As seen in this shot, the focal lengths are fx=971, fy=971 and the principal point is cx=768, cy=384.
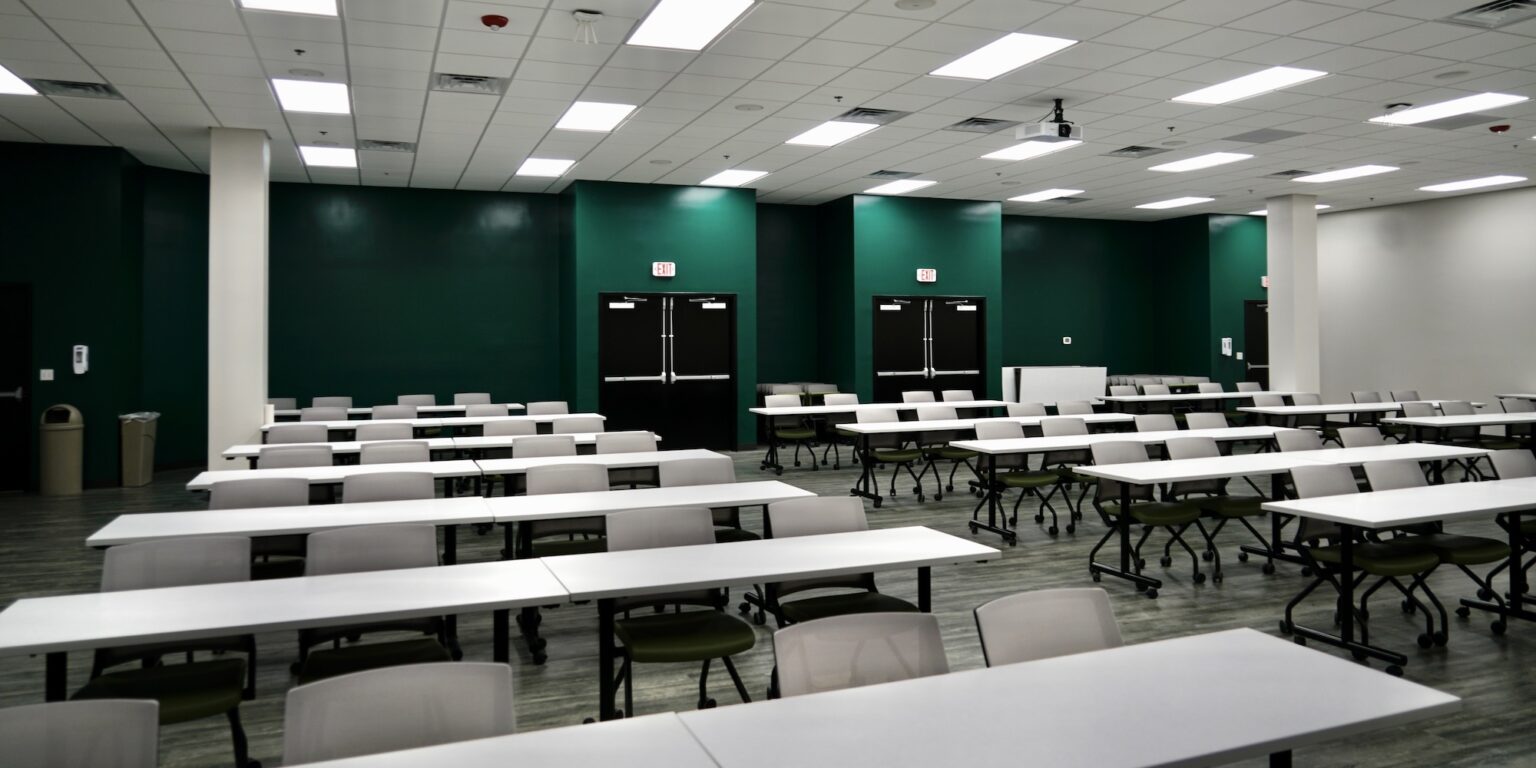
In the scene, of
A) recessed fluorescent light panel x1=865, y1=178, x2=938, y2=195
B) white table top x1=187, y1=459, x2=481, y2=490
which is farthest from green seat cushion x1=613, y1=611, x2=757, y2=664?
recessed fluorescent light panel x1=865, y1=178, x2=938, y2=195

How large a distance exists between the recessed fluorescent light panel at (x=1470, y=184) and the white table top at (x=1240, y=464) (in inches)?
323

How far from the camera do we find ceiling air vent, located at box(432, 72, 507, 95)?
7988 mm

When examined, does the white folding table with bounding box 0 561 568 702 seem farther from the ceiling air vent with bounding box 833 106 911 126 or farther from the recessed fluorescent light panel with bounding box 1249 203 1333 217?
the recessed fluorescent light panel with bounding box 1249 203 1333 217

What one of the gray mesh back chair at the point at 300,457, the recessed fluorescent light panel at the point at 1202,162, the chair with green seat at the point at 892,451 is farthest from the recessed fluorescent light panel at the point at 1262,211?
the gray mesh back chair at the point at 300,457

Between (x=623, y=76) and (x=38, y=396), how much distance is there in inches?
Result: 310

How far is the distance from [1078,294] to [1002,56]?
10880mm

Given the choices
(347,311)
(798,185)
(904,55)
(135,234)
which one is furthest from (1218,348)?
(135,234)

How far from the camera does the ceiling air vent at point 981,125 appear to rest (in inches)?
385

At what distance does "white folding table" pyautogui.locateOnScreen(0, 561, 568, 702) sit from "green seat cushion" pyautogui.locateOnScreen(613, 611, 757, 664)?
45cm

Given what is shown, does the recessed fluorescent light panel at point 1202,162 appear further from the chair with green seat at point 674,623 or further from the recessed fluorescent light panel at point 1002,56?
the chair with green seat at point 674,623

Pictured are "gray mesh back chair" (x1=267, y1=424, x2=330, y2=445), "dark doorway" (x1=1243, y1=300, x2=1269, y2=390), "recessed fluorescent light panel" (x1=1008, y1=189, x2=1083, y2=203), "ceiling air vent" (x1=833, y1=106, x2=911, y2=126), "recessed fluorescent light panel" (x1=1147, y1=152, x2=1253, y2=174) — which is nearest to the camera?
"gray mesh back chair" (x1=267, y1=424, x2=330, y2=445)

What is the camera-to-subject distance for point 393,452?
6.85 meters

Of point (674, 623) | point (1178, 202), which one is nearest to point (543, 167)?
point (674, 623)

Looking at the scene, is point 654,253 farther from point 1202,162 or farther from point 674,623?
point 674,623
